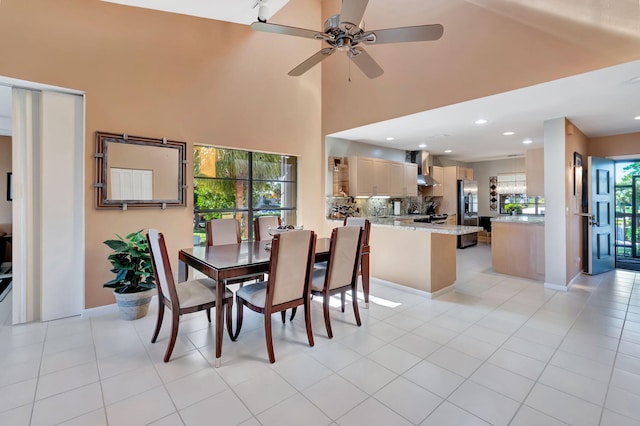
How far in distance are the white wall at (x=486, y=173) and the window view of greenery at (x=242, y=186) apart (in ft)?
21.7

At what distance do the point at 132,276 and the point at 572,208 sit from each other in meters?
5.83

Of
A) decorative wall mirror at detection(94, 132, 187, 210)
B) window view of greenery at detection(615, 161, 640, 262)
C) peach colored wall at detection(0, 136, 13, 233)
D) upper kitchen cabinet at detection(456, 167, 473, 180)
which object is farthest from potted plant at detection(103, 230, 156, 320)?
window view of greenery at detection(615, 161, 640, 262)

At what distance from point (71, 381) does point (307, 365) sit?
1.64 metres

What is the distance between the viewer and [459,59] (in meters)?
3.43

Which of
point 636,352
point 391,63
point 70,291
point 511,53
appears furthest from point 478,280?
point 70,291

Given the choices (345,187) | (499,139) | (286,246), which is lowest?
(286,246)

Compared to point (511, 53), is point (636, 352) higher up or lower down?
lower down

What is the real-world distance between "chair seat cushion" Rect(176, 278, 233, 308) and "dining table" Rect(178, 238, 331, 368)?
17 cm

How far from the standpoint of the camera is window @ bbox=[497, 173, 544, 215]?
801 centimetres

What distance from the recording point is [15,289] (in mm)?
2941

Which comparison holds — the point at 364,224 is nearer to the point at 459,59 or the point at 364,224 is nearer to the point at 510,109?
the point at 459,59

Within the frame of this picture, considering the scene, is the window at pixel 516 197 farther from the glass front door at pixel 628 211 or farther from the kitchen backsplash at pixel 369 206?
the kitchen backsplash at pixel 369 206

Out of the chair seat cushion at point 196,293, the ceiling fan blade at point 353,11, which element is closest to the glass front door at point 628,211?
the ceiling fan blade at point 353,11

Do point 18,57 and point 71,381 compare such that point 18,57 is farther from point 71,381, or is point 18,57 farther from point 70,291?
point 71,381
